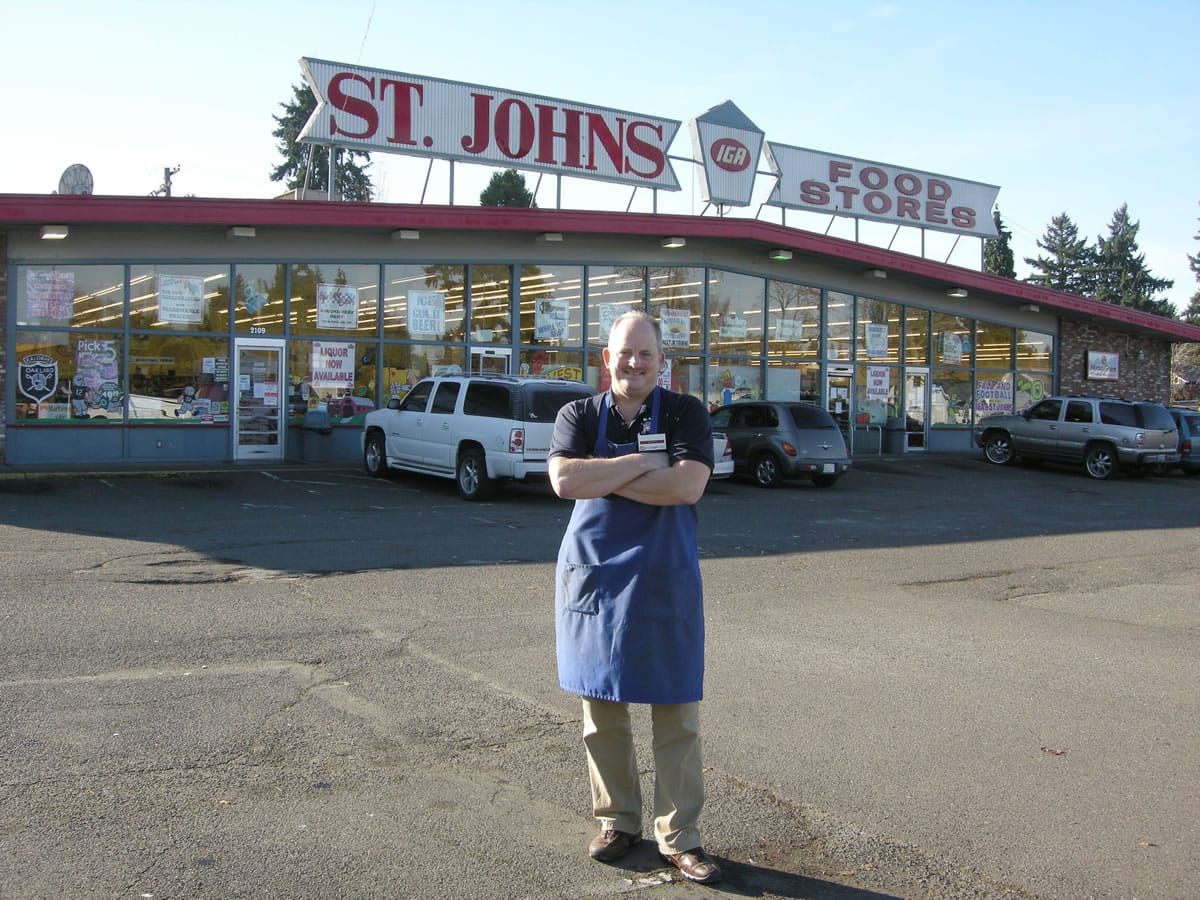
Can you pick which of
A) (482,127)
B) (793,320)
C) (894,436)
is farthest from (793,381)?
(482,127)

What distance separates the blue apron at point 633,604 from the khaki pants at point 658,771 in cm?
11

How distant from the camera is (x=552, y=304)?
23625 mm

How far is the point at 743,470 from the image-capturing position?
67.2 feet

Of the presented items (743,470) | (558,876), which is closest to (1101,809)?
(558,876)

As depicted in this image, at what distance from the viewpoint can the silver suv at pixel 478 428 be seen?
15406mm

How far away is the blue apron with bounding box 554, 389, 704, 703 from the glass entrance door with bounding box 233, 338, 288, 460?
17701 mm

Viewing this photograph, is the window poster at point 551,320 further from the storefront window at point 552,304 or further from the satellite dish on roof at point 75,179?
the satellite dish on roof at point 75,179

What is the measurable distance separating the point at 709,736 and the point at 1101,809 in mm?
1795

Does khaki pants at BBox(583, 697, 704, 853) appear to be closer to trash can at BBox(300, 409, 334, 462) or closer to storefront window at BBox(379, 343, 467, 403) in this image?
trash can at BBox(300, 409, 334, 462)

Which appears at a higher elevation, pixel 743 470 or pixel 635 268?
pixel 635 268

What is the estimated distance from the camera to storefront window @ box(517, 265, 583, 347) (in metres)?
23.4

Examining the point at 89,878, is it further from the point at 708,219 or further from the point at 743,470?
the point at 708,219

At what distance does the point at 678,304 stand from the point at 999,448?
8342 millimetres

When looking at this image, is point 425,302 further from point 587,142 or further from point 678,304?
point 678,304
